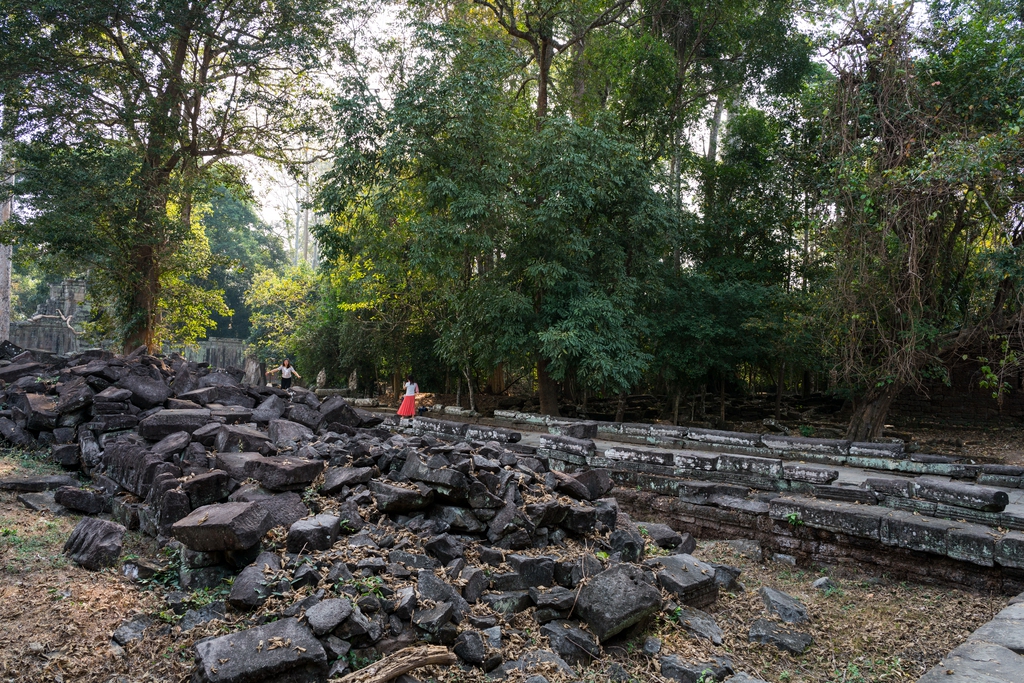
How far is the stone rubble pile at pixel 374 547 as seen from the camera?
3406 mm

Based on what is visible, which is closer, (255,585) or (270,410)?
(255,585)

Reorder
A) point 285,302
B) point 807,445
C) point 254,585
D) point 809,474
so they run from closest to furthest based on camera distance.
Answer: point 254,585 → point 809,474 → point 807,445 → point 285,302

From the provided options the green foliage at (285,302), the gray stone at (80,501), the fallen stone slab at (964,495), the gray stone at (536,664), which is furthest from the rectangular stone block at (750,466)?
the green foliage at (285,302)

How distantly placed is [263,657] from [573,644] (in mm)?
1686

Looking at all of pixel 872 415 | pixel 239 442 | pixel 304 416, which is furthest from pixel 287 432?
pixel 872 415

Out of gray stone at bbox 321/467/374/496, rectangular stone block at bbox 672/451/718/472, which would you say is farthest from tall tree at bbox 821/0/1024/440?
gray stone at bbox 321/467/374/496

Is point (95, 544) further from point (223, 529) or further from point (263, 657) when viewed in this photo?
point (263, 657)

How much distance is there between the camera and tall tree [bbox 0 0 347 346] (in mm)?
12367

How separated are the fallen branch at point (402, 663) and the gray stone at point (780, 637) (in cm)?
196

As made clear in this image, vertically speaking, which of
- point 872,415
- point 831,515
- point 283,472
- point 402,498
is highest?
point 872,415

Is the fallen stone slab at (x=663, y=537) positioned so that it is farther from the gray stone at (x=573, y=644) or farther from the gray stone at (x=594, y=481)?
the gray stone at (x=573, y=644)

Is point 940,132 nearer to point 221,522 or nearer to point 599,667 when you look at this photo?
point 599,667

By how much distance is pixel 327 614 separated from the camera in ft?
10.8

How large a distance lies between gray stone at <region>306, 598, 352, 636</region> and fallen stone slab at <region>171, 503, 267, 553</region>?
74 centimetres
